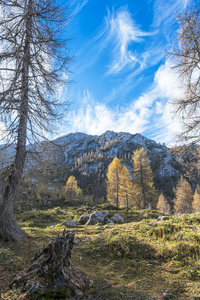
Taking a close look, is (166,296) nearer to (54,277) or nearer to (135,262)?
(135,262)

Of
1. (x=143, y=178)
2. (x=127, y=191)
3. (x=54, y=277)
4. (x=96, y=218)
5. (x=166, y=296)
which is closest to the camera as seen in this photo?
(x=54, y=277)

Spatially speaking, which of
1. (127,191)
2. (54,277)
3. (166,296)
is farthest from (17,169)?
(127,191)

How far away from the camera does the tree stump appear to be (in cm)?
223

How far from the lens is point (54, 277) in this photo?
2398 mm

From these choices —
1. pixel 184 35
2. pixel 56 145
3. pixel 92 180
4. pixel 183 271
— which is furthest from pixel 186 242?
pixel 92 180

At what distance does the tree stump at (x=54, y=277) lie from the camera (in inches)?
87.9

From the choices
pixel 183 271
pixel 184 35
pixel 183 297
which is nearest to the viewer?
pixel 183 297

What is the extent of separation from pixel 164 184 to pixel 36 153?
120488mm

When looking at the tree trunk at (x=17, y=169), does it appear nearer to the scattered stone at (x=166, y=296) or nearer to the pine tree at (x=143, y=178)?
the scattered stone at (x=166, y=296)

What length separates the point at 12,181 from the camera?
5508mm

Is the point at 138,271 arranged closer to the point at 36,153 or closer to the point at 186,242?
the point at 186,242

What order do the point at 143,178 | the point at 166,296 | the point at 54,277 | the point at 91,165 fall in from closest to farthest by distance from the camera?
the point at 54,277
the point at 166,296
the point at 143,178
the point at 91,165

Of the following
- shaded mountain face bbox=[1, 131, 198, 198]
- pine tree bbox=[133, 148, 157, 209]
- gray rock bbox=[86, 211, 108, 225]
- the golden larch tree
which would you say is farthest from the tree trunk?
the golden larch tree

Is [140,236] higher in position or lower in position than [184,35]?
lower
